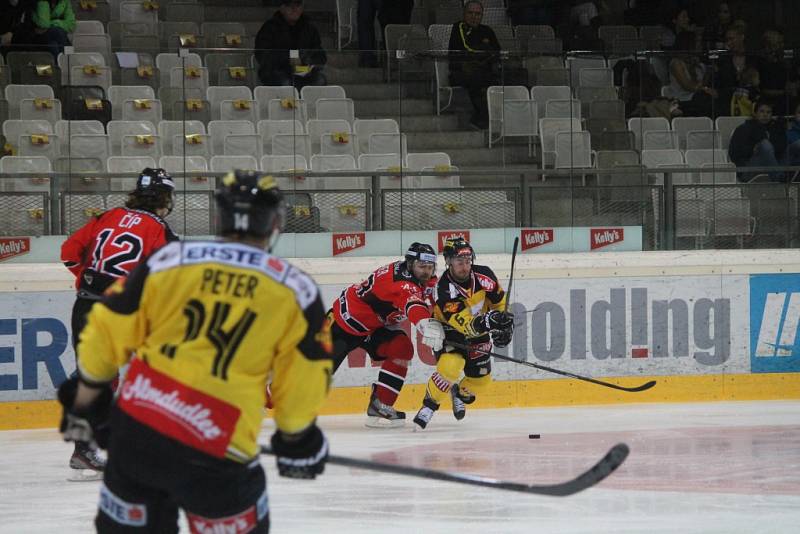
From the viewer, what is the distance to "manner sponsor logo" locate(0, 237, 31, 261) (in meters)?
8.05

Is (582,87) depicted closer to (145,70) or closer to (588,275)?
(588,275)

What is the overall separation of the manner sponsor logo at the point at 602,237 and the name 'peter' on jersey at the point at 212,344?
6307 mm

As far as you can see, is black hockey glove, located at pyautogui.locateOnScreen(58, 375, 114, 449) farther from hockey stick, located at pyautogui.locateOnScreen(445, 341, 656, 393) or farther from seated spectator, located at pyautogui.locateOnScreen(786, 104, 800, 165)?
seated spectator, located at pyautogui.locateOnScreen(786, 104, 800, 165)

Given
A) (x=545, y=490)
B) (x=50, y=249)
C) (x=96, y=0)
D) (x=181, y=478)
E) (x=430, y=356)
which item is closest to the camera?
(x=181, y=478)

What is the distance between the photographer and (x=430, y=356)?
349 inches

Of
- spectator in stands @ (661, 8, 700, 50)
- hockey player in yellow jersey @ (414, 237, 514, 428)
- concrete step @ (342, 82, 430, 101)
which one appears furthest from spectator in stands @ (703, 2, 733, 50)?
hockey player in yellow jersey @ (414, 237, 514, 428)

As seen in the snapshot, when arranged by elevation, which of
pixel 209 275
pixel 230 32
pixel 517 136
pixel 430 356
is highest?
pixel 230 32

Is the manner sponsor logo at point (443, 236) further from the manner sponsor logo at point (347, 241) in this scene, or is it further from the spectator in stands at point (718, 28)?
the spectator in stands at point (718, 28)

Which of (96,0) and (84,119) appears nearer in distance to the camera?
(84,119)

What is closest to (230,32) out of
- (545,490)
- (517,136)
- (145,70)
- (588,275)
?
(145,70)

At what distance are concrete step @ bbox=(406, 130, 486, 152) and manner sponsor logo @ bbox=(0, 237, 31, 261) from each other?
252 cm

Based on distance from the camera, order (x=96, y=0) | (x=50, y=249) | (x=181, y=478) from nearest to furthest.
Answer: (x=181, y=478) < (x=50, y=249) < (x=96, y=0)

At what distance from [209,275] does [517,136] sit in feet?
20.9

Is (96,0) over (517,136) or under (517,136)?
over
